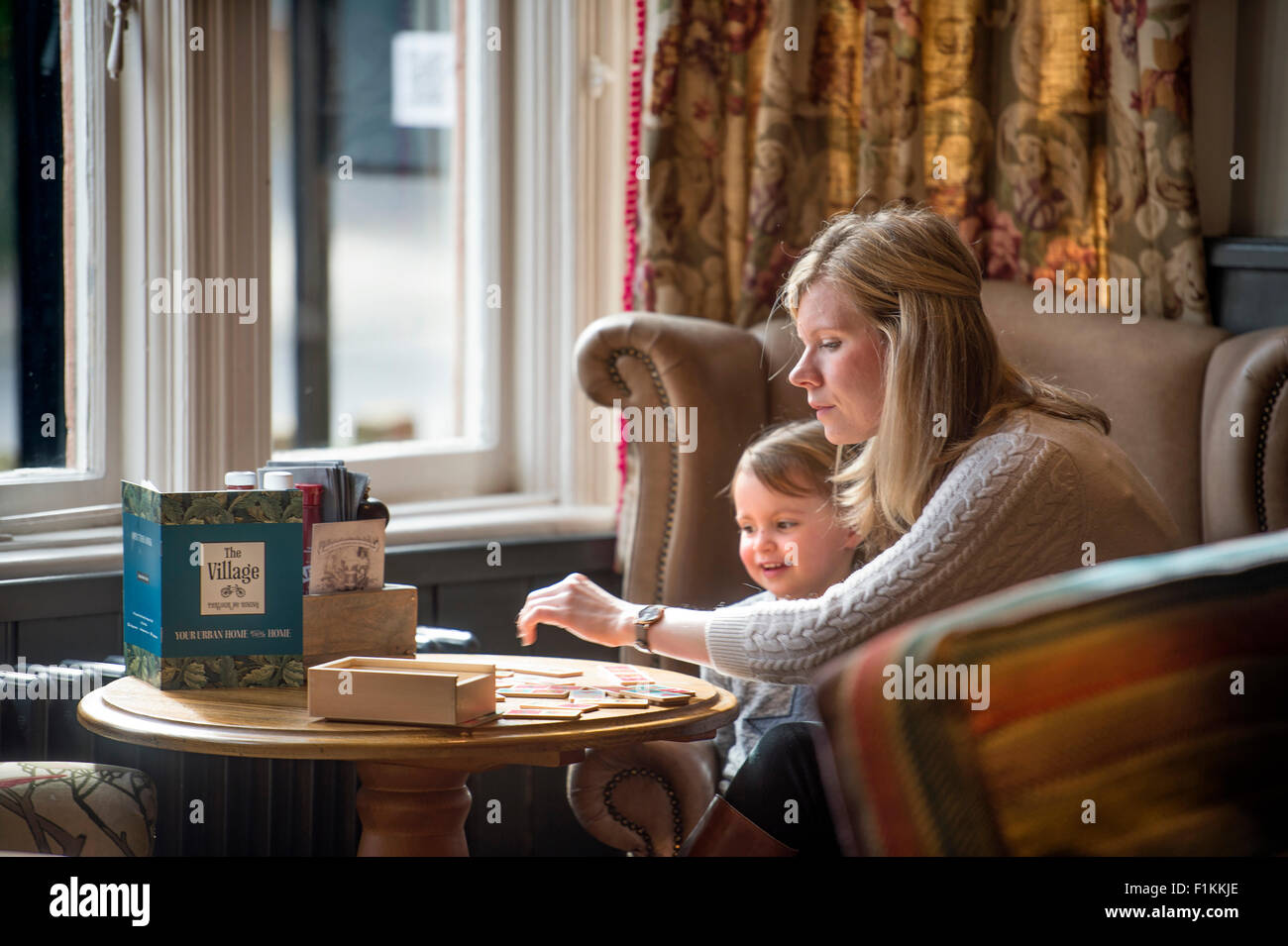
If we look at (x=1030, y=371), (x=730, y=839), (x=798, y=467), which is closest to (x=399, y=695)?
(x=730, y=839)

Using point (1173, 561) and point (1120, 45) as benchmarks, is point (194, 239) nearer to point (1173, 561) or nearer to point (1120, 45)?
point (1120, 45)

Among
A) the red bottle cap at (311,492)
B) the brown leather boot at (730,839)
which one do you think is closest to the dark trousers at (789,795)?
the brown leather boot at (730,839)

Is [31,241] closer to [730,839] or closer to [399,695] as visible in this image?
[399,695]

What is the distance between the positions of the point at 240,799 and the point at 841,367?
4.10ft

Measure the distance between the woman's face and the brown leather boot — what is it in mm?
548

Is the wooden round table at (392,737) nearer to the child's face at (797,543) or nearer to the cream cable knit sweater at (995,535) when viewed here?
the cream cable knit sweater at (995,535)

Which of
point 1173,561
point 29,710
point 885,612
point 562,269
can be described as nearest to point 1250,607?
point 1173,561

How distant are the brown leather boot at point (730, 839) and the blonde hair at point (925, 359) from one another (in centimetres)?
45

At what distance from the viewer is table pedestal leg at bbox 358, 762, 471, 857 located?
1.71 metres

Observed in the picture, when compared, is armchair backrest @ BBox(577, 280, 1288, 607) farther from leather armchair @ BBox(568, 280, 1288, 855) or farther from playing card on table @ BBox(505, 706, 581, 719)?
playing card on table @ BBox(505, 706, 581, 719)

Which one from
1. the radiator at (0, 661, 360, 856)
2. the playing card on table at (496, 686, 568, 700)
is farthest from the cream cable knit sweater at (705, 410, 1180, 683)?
the radiator at (0, 661, 360, 856)

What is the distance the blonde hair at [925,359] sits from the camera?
182cm

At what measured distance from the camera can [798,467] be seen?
7.09ft

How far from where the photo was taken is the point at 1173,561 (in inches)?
37.9
